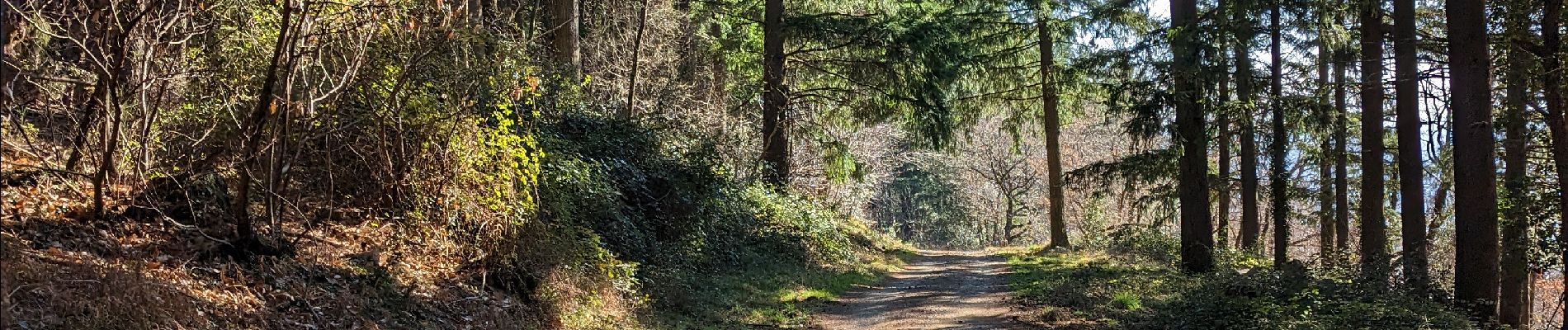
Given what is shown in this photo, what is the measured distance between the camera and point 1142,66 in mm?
16828

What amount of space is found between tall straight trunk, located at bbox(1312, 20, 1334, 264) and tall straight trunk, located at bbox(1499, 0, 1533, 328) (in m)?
2.16

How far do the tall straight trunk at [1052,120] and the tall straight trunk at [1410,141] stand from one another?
10641mm

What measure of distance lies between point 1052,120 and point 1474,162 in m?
13.7

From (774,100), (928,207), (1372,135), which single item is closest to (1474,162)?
(1372,135)

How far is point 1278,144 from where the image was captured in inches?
638

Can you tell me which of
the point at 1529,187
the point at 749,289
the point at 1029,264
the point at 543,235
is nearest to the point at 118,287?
the point at 543,235

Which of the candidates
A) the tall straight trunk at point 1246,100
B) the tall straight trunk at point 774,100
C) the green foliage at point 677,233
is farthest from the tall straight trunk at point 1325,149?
the tall straight trunk at point 774,100

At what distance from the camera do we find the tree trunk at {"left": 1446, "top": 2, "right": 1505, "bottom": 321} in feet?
35.5

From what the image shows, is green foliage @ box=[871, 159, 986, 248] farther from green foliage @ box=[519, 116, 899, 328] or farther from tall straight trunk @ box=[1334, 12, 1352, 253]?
tall straight trunk @ box=[1334, 12, 1352, 253]

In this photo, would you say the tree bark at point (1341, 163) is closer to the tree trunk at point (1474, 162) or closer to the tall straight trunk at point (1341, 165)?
the tall straight trunk at point (1341, 165)

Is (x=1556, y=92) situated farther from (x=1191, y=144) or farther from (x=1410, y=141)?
(x=1191, y=144)

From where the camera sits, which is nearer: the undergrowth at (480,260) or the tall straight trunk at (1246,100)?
the undergrowth at (480,260)

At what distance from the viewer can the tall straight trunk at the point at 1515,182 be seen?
12.1 meters

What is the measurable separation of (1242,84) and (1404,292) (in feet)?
18.6
